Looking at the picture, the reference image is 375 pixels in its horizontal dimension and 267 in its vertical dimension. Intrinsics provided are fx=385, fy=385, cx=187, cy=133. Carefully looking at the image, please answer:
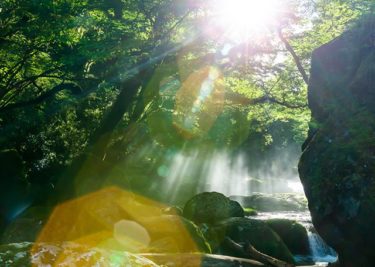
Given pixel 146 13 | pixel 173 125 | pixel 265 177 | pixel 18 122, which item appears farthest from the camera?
pixel 265 177

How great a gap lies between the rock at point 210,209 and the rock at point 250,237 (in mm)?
2416

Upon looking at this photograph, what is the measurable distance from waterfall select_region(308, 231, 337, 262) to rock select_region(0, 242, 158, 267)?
18.2 meters

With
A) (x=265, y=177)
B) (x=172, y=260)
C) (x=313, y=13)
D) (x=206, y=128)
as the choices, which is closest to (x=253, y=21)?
(x=313, y=13)

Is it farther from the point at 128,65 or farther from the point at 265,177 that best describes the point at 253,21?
the point at 265,177

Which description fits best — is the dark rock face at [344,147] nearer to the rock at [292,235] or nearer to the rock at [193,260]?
the rock at [193,260]

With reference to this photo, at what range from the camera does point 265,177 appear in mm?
75875

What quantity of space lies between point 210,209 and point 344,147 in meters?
10.6

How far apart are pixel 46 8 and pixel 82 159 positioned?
25.5ft

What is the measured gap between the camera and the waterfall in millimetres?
20297

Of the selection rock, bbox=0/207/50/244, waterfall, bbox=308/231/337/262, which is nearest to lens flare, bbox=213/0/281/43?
waterfall, bbox=308/231/337/262

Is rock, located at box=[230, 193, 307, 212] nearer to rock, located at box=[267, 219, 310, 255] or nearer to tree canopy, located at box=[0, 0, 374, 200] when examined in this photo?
tree canopy, located at box=[0, 0, 374, 200]

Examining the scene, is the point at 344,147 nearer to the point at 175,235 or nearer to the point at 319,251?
the point at 175,235

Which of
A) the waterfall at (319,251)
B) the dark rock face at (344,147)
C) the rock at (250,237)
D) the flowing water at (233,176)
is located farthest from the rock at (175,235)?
the waterfall at (319,251)

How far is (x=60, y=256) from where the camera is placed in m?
3.81
